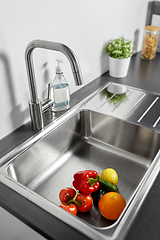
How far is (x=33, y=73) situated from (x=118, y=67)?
701 mm

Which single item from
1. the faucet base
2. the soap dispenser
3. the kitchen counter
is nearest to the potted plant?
the soap dispenser

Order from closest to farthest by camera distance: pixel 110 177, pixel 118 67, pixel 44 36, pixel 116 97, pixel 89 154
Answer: pixel 110 177 < pixel 44 36 < pixel 89 154 < pixel 116 97 < pixel 118 67

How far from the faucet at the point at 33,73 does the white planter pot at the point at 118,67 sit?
54cm

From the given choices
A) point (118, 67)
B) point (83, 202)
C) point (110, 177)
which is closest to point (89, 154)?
point (110, 177)

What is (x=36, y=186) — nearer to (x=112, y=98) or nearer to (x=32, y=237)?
(x=32, y=237)

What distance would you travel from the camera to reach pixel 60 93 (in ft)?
3.39

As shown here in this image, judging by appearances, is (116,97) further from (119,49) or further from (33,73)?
(33,73)

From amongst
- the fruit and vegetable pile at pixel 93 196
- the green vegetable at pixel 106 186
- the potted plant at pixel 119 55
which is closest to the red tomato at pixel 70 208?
the fruit and vegetable pile at pixel 93 196

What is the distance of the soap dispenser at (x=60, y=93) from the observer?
1.02 m

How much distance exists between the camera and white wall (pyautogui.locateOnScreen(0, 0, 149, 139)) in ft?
2.71

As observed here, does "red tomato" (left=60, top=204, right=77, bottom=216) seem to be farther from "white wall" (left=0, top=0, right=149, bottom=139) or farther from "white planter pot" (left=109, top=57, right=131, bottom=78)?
"white planter pot" (left=109, top=57, right=131, bottom=78)

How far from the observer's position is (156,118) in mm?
1054

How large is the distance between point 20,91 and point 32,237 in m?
0.53

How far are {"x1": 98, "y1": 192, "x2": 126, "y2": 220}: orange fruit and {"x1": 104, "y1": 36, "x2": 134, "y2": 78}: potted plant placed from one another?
858 mm
